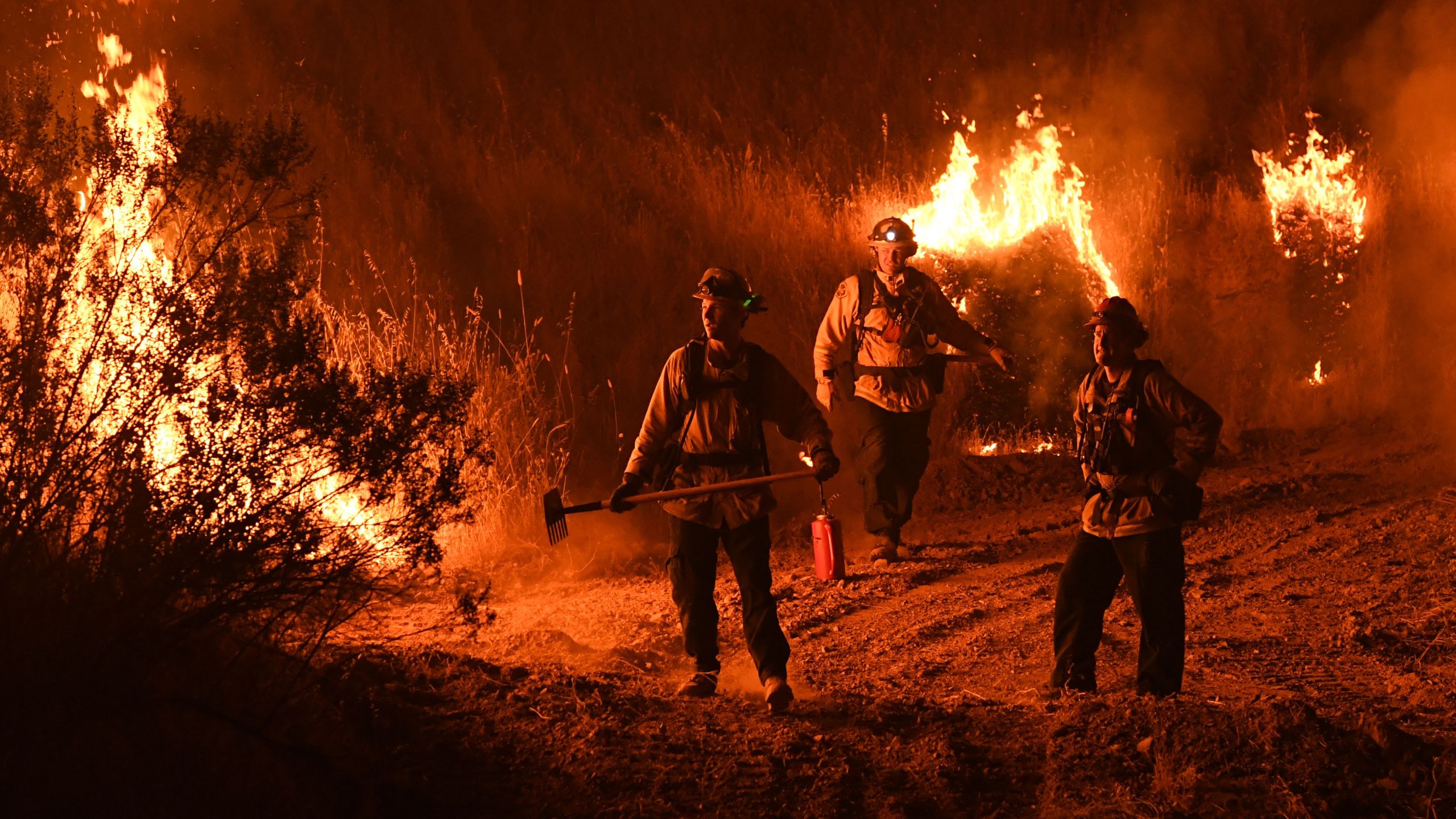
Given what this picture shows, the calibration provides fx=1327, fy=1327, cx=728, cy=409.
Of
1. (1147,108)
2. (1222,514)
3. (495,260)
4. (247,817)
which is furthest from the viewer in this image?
(1147,108)

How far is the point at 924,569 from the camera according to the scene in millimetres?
8727

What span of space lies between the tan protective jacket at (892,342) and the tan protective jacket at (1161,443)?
300 cm

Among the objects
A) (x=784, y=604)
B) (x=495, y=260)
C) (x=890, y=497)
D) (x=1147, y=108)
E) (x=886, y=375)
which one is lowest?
(x=784, y=604)

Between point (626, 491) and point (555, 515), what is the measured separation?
31 centimetres

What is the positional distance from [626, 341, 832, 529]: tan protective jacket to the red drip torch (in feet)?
6.07

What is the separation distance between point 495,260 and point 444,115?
185 inches

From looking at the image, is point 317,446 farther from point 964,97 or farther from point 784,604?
point 964,97

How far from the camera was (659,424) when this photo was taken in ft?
18.7

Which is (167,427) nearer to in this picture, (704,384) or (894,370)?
(704,384)

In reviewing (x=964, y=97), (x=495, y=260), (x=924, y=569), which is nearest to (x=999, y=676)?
(x=924, y=569)

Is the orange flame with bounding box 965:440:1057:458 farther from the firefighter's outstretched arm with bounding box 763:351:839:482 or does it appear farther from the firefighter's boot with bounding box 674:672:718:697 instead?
the firefighter's boot with bounding box 674:672:718:697

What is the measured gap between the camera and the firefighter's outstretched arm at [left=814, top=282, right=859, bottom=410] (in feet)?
27.8

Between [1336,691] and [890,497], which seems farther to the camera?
[890,497]

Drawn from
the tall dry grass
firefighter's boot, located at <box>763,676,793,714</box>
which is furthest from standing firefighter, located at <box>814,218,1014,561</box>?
firefighter's boot, located at <box>763,676,793,714</box>
